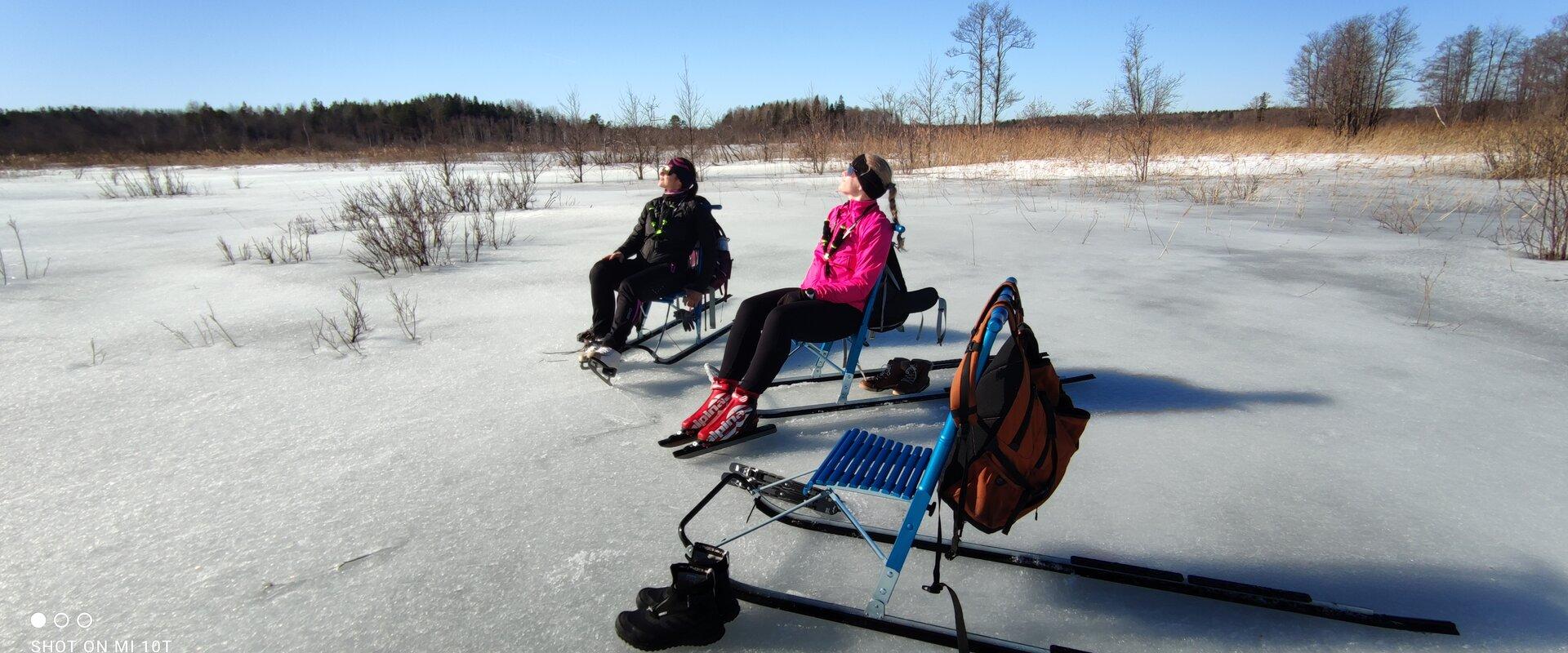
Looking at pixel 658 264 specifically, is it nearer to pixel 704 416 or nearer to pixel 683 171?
pixel 683 171

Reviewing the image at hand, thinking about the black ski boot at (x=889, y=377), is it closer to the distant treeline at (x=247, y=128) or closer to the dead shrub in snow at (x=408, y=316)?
the dead shrub in snow at (x=408, y=316)

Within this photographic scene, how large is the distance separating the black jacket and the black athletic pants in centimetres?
7

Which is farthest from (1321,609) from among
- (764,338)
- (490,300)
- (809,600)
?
(490,300)

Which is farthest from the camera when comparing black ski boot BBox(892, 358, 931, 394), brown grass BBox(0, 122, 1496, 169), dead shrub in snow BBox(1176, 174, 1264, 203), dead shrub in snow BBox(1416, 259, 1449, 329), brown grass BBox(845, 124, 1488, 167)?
brown grass BBox(845, 124, 1488, 167)

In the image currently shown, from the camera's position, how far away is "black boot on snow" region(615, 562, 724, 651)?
1.72 metres

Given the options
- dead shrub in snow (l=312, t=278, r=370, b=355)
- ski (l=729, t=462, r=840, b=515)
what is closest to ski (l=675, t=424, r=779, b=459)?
ski (l=729, t=462, r=840, b=515)

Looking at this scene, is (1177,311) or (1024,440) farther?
(1177,311)

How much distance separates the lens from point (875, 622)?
5.75ft

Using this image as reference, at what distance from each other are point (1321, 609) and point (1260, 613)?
14 cm

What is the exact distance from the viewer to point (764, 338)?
2.90 meters

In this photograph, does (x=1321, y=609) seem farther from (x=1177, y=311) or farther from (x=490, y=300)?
(x=490, y=300)

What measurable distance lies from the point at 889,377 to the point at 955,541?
1.83 metres

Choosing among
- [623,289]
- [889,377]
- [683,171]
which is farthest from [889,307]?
[683,171]

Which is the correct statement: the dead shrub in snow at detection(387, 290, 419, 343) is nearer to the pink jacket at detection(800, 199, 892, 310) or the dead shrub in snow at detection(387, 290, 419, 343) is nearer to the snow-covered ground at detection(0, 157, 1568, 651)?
the snow-covered ground at detection(0, 157, 1568, 651)
